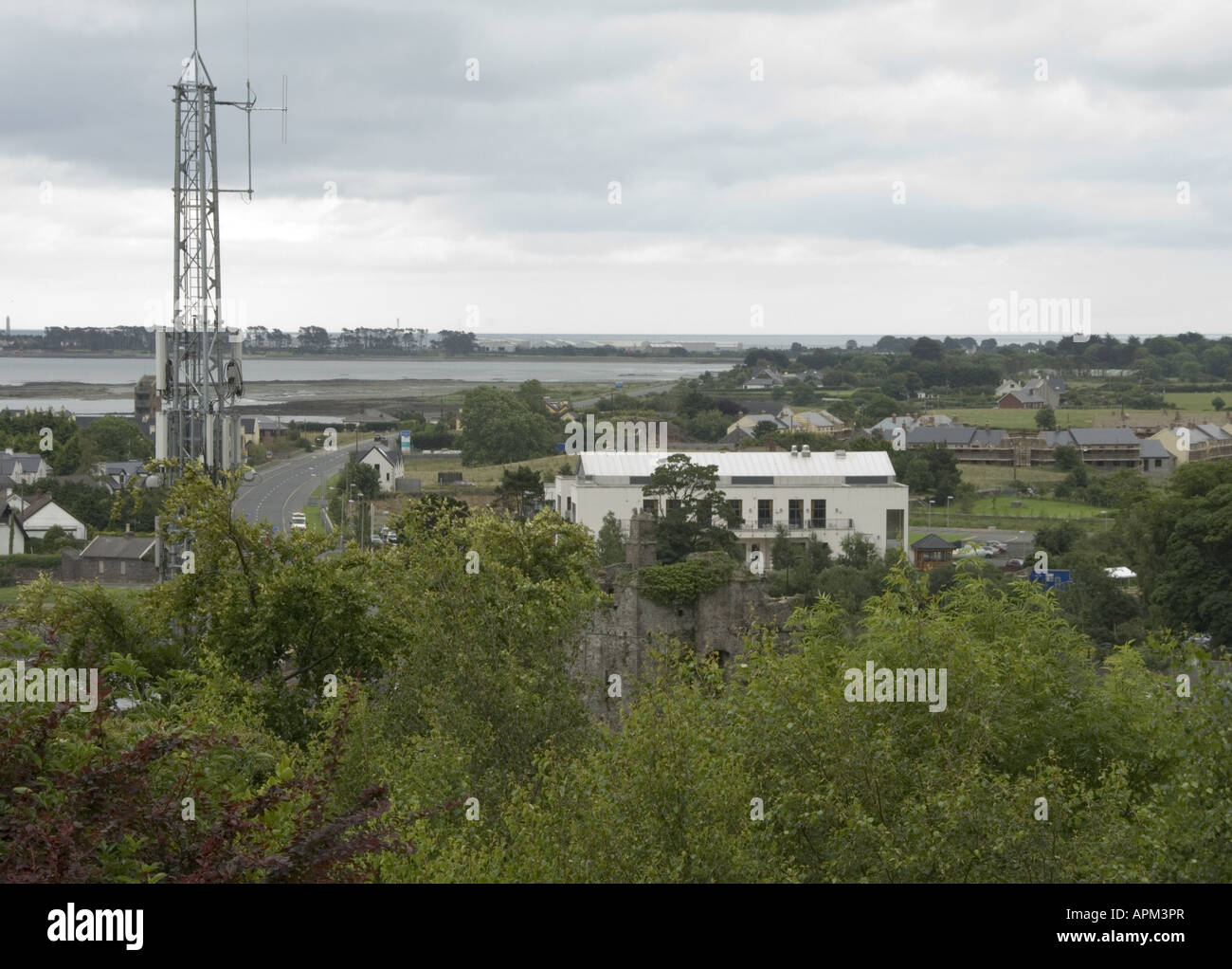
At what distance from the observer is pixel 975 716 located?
59.6 ft

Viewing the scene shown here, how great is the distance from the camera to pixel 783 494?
7138 centimetres

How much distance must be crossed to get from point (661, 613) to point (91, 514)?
5917 cm

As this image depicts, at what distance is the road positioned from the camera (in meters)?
81.6

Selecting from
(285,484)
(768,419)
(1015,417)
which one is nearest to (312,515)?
(285,484)

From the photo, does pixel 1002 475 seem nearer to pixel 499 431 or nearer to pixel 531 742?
pixel 499 431

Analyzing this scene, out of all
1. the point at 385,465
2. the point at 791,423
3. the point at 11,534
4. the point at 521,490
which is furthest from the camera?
the point at 791,423

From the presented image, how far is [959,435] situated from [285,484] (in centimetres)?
6041

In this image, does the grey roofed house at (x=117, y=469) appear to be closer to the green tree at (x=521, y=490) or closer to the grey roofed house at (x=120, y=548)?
the grey roofed house at (x=120, y=548)

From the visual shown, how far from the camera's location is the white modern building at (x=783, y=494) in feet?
225

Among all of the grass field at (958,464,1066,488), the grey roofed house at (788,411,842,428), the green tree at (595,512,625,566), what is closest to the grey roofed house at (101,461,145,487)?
the green tree at (595,512,625,566)

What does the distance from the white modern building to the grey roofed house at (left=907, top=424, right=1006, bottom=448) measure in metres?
50.8

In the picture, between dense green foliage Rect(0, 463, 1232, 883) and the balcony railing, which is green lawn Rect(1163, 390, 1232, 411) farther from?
dense green foliage Rect(0, 463, 1232, 883)
